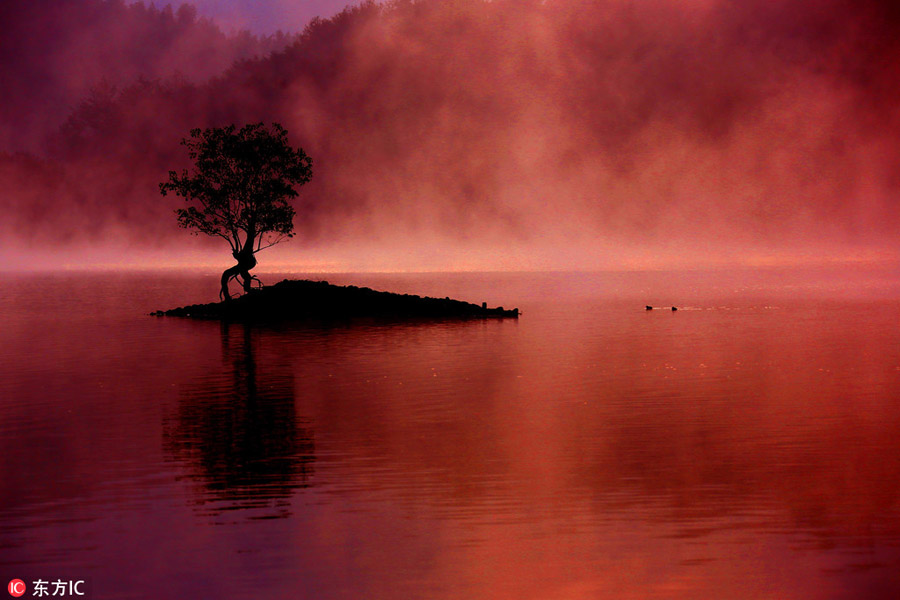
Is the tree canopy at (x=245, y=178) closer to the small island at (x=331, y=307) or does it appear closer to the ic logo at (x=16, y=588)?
the small island at (x=331, y=307)

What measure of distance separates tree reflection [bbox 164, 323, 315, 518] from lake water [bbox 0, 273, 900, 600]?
131mm

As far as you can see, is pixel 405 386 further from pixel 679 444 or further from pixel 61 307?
pixel 61 307

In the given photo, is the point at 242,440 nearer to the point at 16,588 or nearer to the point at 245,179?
the point at 16,588

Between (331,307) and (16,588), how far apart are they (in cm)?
7557

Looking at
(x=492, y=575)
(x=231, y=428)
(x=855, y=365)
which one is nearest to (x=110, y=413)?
(x=231, y=428)

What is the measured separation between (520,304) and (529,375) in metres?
71.5

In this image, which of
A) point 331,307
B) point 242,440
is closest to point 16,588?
point 242,440

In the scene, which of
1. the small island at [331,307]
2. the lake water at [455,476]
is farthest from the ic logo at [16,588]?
the small island at [331,307]

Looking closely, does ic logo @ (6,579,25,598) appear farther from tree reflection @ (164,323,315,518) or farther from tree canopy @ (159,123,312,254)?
tree canopy @ (159,123,312,254)

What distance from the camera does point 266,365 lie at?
54125 millimetres

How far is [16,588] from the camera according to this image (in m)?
17.3

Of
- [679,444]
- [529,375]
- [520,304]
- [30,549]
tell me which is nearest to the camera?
[30,549]

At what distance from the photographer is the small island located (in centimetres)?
9106

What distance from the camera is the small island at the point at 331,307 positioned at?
9106cm
